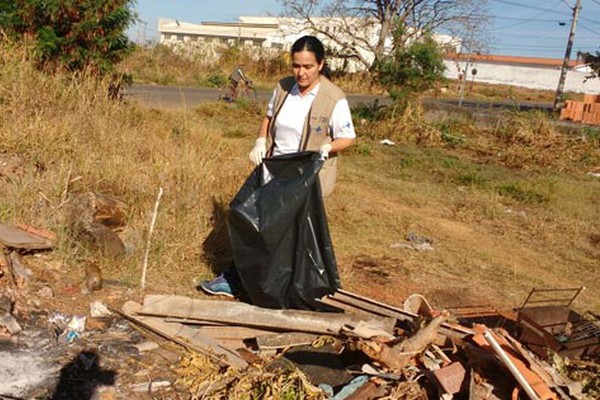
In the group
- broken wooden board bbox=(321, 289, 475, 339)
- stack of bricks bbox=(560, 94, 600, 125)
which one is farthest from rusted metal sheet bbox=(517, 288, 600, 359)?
stack of bricks bbox=(560, 94, 600, 125)

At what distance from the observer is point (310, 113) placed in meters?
3.52

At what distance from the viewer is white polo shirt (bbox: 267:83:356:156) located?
351 centimetres

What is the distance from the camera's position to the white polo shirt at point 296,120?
3510 mm

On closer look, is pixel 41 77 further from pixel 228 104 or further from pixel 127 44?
pixel 228 104

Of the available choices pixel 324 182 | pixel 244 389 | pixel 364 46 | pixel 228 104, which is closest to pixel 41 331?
pixel 244 389

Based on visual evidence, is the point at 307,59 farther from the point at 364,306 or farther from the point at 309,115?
the point at 364,306

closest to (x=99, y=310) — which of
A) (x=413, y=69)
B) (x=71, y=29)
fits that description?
(x=71, y=29)

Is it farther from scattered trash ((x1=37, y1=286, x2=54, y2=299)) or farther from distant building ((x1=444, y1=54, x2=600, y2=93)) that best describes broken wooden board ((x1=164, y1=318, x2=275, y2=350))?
distant building ((x1=444, y1=54, x2=600, y2=93))

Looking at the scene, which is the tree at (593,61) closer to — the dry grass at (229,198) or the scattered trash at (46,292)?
the dry grass at (229,198)

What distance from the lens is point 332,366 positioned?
9.74 feet

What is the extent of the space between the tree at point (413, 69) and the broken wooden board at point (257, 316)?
10438 millimetres

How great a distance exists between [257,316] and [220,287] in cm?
57

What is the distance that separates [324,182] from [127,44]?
6.30m

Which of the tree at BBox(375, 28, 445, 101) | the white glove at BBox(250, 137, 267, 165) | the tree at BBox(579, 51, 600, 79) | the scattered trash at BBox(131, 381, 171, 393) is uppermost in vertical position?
the tree at BBox(579, 51, 600, 79)
